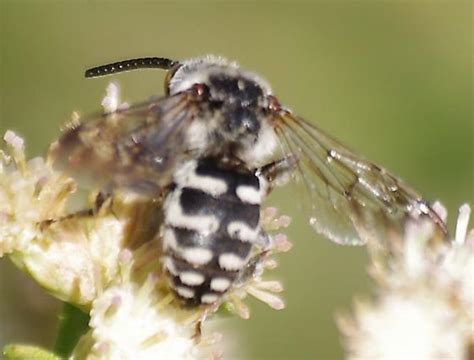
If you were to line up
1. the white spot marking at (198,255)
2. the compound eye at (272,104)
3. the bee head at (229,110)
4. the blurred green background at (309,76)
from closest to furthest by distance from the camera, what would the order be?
the white spot marking at (198,255), the bee head at (229,110), the compound eye at (272,104), the blurred green background at (309,76)

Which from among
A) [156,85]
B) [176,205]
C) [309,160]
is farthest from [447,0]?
[176,205]

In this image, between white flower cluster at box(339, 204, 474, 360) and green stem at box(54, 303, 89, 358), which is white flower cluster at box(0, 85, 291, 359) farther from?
white flower cluster at box(339, 204, 474, 360)

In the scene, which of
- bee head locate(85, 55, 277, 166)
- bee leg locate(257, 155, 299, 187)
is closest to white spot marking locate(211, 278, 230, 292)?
bee head locate(85, 55, 277, 166)

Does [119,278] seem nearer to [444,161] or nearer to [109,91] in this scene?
[109,91]

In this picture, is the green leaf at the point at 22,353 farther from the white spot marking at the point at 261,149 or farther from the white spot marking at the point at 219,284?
the white spot marking at the point at 261,149

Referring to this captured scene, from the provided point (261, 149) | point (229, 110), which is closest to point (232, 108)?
point (229, 110)

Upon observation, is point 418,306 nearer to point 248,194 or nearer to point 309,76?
point 248,194

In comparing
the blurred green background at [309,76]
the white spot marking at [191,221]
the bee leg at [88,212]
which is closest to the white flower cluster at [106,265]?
the bee leg at [88,212]

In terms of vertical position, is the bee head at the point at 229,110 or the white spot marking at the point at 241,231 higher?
the bee head at the point at 229,110
